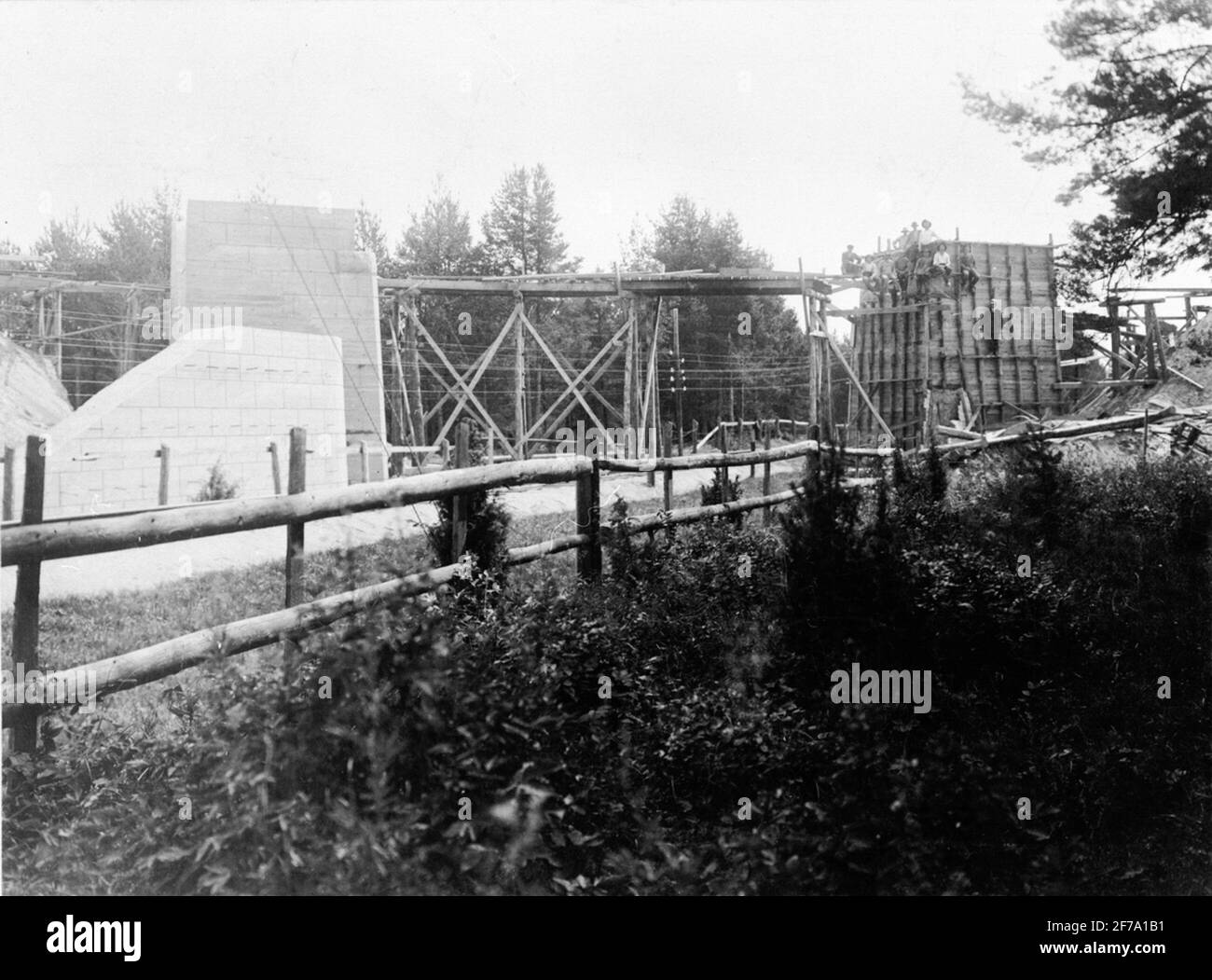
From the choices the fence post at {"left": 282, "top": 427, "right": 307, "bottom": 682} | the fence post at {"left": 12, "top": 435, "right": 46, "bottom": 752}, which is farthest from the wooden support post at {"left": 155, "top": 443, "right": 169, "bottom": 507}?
the fence post at {"left": 12, "top": 435, "right": 46, "bottom": 752}

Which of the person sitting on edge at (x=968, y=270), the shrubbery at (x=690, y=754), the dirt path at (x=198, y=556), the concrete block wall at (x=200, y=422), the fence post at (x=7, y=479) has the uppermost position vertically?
the person sitting on edge at (x=968, y=270)

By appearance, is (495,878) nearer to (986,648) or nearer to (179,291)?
(986,648)

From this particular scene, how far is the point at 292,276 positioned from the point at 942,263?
30.6 ft

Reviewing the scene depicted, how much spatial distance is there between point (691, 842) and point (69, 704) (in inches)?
107

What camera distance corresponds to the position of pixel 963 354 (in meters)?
13.1

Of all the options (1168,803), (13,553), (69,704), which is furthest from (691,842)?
(13,553)

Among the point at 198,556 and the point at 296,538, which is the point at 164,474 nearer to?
the point at 198,556

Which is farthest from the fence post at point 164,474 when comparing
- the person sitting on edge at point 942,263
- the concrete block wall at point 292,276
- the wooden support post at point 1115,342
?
the wooden support post at point 1115,342

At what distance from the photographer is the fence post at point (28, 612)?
368 centimetres

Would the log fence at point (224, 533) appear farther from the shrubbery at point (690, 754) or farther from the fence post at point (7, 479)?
the fence post at point (7, 479)

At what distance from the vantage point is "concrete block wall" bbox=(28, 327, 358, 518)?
1066 centimetres

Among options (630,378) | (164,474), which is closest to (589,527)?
(164,474)

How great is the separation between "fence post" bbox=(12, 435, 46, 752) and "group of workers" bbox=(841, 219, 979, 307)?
1138 cm

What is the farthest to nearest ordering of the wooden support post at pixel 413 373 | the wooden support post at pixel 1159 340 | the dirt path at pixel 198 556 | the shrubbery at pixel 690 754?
the wooden support post at pixel 413 373
the wooden support post at pixel 1159 340
the dirt path at pixel 198 556
the shrubbery at pixel 690 754
